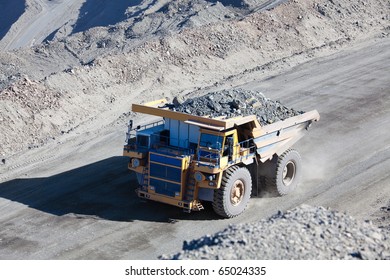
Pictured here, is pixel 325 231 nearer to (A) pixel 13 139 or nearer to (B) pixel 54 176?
(B) pixel 54 176

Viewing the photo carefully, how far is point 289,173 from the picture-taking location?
19.1 metres

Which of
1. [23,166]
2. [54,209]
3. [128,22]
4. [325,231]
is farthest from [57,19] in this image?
[325,231]

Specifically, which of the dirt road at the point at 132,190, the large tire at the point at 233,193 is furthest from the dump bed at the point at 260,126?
the dirt road at the point at 132,190

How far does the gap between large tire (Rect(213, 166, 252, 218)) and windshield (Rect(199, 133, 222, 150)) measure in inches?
26.1

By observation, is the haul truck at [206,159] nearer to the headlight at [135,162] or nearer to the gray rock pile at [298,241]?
the headlight at [135,162]

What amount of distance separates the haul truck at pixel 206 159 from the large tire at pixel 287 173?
25 millimetres

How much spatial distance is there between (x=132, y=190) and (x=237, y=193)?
3217 millimetres

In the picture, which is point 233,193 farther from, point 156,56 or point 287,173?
point 156,56

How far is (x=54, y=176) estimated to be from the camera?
20.5m

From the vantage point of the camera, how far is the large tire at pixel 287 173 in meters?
18.4

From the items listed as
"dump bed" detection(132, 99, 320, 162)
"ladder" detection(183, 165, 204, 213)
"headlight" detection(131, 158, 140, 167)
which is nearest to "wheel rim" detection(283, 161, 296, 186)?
"dump bed" detection(132, 99, 320, 162)

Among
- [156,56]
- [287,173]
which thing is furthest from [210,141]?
[156,56]

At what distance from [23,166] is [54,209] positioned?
3.82m

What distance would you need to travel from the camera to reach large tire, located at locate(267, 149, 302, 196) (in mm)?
18406
